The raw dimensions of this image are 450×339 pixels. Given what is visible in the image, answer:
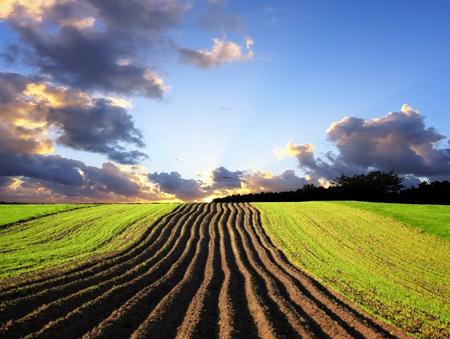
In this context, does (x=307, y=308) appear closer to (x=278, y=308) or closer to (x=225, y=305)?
(x=278, y=308)

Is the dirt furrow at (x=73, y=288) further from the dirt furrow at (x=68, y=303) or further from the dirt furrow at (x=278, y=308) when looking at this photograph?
the dirt furrow at (x=278, y=308)

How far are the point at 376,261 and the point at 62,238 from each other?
71.9 ft

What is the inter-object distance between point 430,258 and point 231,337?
20127 millimetres

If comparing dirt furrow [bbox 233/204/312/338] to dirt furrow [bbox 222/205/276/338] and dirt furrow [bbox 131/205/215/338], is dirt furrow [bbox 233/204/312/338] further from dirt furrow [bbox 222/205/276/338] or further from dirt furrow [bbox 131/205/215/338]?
dirt furrow [bbox 131/205/215/338]

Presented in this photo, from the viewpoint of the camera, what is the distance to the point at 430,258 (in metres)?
28.7

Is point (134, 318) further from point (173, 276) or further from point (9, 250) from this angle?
point (9, 250)

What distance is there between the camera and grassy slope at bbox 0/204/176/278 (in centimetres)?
2348

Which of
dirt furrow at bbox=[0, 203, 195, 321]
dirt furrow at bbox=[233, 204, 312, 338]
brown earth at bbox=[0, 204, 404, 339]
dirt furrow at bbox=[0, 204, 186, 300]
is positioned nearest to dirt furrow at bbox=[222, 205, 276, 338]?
brown earth at bbox=[0, 204, 404, 339]

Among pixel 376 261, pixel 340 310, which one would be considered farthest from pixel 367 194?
pixel 340 310

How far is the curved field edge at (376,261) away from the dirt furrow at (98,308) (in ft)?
26.7

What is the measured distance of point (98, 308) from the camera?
14.9 meters

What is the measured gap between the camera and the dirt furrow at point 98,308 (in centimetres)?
1259

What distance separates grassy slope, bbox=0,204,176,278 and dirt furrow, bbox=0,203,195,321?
10.2 feet

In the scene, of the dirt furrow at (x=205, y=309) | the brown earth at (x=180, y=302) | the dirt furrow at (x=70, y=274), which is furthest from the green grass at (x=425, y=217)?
the dirt furrow at (x=70, y=274)
